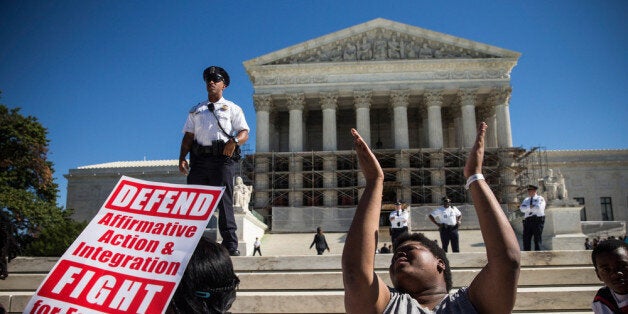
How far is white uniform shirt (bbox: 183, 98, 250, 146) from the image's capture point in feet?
21.8

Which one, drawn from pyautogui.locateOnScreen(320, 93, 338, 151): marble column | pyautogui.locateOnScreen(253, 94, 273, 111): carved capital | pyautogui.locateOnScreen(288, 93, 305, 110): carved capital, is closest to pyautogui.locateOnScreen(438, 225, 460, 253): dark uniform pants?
pyautogui.locateOnScreen(320, 93, 338, 151): marble column

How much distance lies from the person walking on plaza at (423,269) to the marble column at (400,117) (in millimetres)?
39249

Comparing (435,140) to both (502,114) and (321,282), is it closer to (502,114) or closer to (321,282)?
(502,114)

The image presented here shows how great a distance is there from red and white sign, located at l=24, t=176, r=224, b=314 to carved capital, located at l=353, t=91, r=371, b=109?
4035 cm

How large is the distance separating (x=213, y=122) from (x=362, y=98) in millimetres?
36396

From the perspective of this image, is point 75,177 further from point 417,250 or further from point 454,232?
point 417,250

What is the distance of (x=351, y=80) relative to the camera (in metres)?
42.7

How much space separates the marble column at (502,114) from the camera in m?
41.4

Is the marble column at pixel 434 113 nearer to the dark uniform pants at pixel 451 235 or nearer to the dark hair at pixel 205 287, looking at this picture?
the dark uniform pants at pixel 451 235

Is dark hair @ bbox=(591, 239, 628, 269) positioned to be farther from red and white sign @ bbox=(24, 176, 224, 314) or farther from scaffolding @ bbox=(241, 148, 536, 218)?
scaffolding @ bbox=(241, 148, 536, 218)

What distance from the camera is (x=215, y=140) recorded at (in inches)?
260

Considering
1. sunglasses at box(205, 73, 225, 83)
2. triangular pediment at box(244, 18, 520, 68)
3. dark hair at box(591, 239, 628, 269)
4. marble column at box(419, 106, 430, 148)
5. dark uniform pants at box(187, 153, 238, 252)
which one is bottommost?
dark hair at box(591, 239, 628, 269)

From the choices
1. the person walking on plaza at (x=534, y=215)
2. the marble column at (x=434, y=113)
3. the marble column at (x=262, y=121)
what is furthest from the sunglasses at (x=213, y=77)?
the marble column at (x=434, y=113)

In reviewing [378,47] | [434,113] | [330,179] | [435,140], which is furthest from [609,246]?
[378,47]
